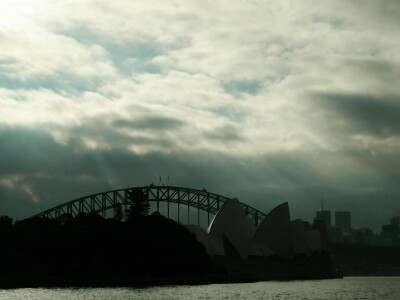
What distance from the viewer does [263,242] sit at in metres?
140

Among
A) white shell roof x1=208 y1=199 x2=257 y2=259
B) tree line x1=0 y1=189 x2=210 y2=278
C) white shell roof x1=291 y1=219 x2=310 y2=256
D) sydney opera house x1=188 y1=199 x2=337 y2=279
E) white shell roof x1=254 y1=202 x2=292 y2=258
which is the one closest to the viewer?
Result: tree line x1=0 y1=189 x2=210 y2=278

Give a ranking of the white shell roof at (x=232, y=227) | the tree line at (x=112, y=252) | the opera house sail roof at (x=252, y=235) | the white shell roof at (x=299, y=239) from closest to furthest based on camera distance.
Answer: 1. the tree line at (x=112, y=252)
2. the opera house sail roof at (x=252, y=235)
3. the white shell roof at (x=299, y=239)
4. the white shell roof at (x=232, y=227)

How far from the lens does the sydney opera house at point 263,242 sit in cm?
13850

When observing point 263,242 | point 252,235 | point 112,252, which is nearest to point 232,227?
point 252,235

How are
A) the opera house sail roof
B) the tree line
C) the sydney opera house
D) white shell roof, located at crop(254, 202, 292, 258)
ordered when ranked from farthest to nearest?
1. the opera house sail roof
2. white shell roof, located at crop(254, 202, 292, 258)
3. the sydney opera house
4. the tree line

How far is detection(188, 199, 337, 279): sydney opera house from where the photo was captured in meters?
138

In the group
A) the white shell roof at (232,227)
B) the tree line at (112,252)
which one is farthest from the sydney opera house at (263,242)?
the tree line at (112,252)

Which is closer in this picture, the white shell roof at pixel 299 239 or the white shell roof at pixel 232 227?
the white shell roof at pixel 299 239

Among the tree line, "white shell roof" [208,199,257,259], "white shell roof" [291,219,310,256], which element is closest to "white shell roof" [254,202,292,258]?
"white shell roof" [291,219,310,256]

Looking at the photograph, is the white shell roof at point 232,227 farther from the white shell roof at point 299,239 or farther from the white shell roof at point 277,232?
the white shell roof at point 299,239

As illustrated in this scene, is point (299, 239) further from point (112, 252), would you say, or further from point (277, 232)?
point (112, 252)

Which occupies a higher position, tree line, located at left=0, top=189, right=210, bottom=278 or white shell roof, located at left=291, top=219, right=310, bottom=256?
white shell roof, located at left=291, top=219, right=310, bottom=256

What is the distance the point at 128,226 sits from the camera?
4190 inches

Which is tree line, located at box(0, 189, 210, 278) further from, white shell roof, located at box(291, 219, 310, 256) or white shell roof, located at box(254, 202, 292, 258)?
Result: white shell roof, located at box(291, 219, 310, 256)
